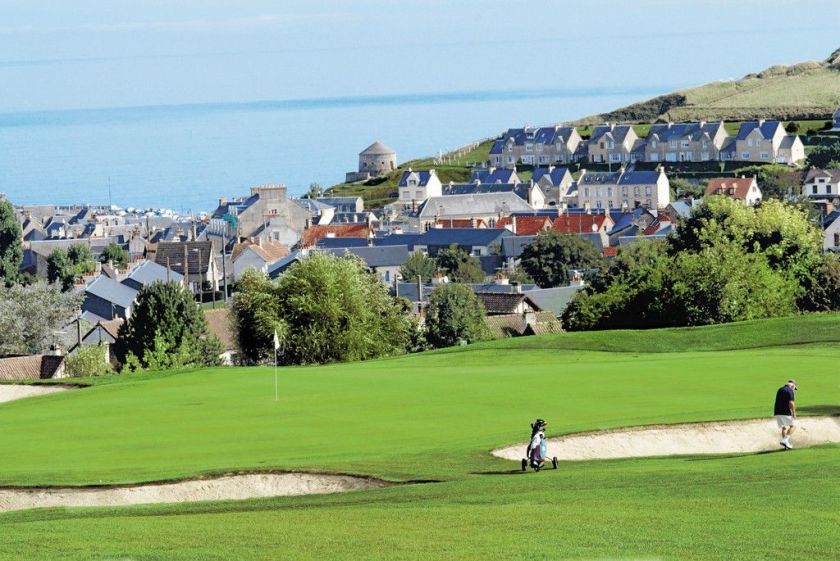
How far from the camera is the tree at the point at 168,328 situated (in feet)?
201

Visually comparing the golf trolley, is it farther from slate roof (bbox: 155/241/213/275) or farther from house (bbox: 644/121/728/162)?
house (bbox: 644/121/728/162)

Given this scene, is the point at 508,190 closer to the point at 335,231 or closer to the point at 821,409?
the point at 335,231

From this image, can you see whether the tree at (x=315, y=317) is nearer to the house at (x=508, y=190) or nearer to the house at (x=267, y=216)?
the house at (x=267, y=216)

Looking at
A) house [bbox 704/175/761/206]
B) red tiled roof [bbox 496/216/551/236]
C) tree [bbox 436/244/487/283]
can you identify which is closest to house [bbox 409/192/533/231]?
red tiled roof [bbox 496/216/551/236]

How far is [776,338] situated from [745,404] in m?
14.3

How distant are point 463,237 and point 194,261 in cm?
2683

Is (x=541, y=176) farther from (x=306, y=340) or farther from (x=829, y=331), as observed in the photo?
(x=829, y=331)

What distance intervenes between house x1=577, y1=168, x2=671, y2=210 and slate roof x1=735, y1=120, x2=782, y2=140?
54.5 feet

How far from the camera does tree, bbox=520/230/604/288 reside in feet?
358

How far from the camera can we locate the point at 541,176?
18800 centimetres

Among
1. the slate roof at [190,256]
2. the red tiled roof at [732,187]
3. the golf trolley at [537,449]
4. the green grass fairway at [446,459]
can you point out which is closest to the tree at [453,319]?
the green grass fairway at [446,459]

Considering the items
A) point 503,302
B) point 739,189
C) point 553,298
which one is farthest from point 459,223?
point 503,302

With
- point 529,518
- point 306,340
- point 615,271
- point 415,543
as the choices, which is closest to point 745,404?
point 529,518

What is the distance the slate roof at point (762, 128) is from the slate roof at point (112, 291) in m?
114
